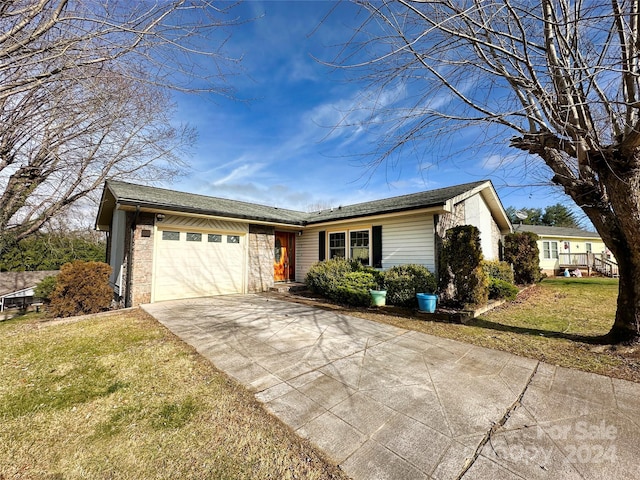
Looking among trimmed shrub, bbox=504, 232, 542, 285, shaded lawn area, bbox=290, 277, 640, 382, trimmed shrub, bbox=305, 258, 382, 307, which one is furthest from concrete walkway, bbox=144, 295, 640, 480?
trimmed shrub, bbox=504, 232, 542, 285

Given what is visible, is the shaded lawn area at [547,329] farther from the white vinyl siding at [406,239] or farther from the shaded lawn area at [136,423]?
the shaded lawn area at [136,423]

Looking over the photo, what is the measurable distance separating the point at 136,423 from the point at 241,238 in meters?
8.07

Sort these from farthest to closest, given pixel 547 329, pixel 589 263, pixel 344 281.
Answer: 1. pixel 589 263
2. pixel 344 281
3. pixel 547 329

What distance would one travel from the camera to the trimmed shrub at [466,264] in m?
6.96

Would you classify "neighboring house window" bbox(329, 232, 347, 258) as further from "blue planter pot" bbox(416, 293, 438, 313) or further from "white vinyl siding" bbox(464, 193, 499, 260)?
"white vinyl siding" bbox(464, 193, 499, 260)

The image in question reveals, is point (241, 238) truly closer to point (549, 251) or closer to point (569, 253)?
point (549, 251)

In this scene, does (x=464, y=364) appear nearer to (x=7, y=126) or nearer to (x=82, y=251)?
(x=7, y=126)

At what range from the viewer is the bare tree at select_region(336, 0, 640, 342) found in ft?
10.3

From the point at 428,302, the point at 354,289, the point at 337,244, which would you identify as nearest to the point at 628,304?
the point at 428,302

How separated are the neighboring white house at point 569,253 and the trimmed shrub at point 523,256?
5612mm

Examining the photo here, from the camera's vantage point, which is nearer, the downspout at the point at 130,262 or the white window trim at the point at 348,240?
the downspout at the point at 130,262

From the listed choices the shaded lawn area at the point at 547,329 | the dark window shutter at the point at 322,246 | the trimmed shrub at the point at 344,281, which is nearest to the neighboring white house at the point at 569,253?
the shaded lawn area at the point at 547,329

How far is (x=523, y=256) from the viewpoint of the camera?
12.5 m

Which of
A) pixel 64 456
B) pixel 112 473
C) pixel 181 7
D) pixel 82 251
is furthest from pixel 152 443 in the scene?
pixel 82 251
